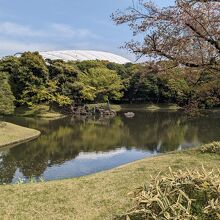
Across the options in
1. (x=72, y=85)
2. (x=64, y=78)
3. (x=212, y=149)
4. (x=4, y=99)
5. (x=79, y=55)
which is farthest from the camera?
(x=79, y=55)

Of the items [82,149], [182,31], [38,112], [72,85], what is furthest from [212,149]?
[72,85]

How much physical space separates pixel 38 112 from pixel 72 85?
7636 mm

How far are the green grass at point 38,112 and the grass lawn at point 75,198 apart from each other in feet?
149

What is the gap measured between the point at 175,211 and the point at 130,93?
70.5m

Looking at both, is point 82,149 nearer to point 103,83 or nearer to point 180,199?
point 180,199

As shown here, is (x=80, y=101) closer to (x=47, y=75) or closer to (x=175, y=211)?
(x=47, y=75)

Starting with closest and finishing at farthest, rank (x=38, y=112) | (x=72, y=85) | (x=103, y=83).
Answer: (x=38, y=112), (x=72, y=85), (x=103, y=83)

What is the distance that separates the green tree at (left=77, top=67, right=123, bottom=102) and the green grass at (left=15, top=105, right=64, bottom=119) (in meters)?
11.7

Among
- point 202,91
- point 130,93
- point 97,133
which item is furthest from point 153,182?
point 130,93

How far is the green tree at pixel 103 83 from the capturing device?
70.3 meters

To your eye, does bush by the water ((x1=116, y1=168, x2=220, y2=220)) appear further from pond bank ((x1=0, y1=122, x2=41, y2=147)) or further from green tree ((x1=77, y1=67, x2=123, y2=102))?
green tree ((x1=77, y1=67, x2=123, y2=102))

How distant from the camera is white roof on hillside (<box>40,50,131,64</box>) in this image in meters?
97.3

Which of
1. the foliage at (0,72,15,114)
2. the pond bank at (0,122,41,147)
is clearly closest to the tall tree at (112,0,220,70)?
the pond bank at (0,122,41,147)

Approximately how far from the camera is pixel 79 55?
101000mm
